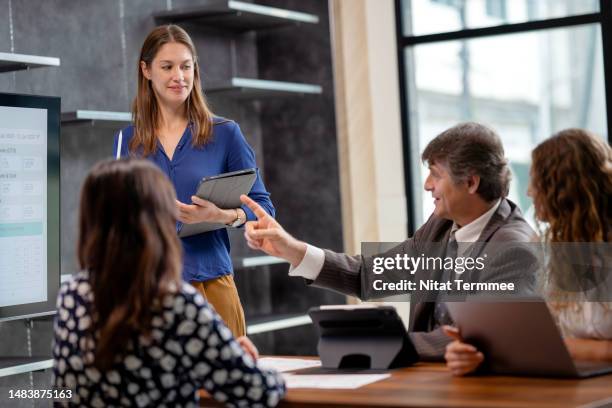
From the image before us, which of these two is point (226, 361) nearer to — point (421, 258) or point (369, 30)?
point (421, 258)

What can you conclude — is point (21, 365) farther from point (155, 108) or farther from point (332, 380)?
Result: point (332, 380)

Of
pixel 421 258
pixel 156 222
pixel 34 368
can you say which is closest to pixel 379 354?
pixel 421 258

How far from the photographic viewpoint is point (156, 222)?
1689 mm

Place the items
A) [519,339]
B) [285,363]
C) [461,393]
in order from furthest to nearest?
[285,363] → [519,339] → [461,393]

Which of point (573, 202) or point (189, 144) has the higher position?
point (189, 144)

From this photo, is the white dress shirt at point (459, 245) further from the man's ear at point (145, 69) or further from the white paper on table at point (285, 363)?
the man's ear at point (145, 69)

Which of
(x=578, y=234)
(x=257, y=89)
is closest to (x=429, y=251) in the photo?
(x=578, y=234)

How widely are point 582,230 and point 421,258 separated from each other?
626 mm

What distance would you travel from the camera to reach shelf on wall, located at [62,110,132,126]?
3566 mm

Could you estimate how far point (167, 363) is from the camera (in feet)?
5.47

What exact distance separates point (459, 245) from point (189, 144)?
40.2 inches

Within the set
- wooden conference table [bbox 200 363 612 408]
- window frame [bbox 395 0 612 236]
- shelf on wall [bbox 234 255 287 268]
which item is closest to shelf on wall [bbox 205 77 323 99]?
window frame [bbox 395 0 612 236]

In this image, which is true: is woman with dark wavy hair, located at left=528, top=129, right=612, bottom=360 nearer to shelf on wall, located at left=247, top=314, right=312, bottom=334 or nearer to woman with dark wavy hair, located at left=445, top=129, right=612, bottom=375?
woman with dark wavy hair, located at left=445, top=129, right=612, bottom=375

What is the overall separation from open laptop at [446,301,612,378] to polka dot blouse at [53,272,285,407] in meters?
0.48
